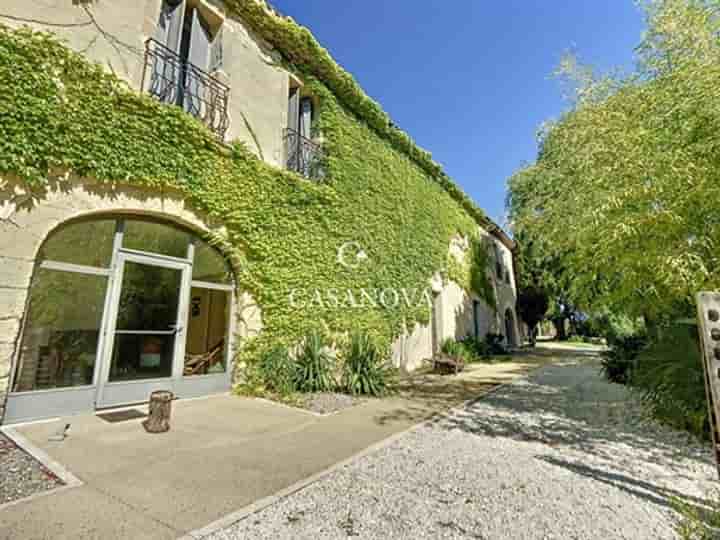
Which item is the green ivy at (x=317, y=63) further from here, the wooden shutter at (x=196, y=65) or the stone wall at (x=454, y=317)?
the stone wall at (x=454, y=317)

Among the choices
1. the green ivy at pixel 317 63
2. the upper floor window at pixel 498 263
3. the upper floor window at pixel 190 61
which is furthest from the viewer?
the upper floor window at pixel 498 263

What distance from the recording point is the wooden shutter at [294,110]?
24.6 feet

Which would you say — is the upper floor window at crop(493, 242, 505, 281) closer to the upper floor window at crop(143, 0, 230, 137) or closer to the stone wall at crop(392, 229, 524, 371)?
the stone wall at crop(392, 229, 524, 371)

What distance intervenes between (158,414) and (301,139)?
5971mm

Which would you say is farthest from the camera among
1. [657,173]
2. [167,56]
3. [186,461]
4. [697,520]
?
[167,56]

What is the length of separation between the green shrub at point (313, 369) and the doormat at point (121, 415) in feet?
7.75

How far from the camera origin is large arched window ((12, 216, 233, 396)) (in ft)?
13.2

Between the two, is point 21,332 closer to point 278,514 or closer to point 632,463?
point 278,514

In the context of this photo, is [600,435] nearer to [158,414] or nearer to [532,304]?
[158,414]

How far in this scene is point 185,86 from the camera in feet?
18.4

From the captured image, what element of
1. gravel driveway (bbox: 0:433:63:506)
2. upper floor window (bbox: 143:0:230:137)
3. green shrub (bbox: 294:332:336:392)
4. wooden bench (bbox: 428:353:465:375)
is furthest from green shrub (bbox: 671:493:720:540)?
upper floor window (bbox: 143:0:230:137)

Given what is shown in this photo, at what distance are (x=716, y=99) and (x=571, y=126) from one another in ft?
9.77

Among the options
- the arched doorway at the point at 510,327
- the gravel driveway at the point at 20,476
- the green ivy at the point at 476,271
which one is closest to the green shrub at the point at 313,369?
the gravel driveway at the point at 20,476

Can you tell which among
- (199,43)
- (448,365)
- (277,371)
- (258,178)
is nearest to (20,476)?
(277,371)
